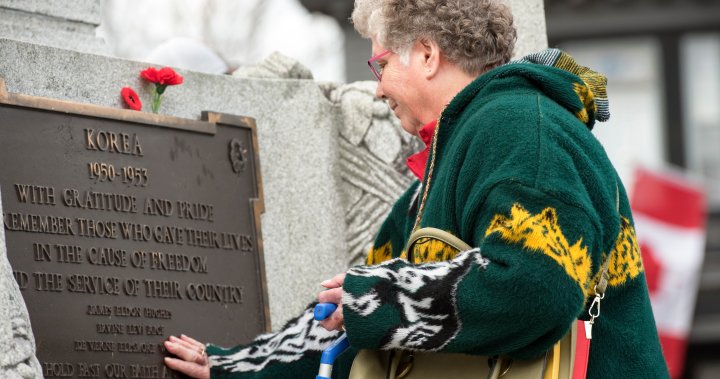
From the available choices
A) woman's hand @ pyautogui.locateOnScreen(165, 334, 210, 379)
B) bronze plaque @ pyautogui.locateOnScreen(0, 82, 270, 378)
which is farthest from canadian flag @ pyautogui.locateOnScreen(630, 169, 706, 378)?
woman's hand @ pyautogui.locateOnScreen(165, 334, 210, 379)

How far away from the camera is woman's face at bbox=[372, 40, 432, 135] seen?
13.5ft

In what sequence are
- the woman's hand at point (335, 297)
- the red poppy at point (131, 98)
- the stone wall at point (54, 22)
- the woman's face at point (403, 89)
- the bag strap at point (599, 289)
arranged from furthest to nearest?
the stone wall at point (54, 22) → the red poppy at point (131, 98) → the woman's face at point (403, 89) → the woman's hand at point (335, 297) → the bag strap at point (599, 289)

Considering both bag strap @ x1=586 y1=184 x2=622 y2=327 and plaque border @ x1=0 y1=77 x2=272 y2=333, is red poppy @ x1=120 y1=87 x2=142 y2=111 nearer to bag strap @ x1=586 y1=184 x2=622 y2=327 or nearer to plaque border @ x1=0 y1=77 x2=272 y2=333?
plaque border @ x1=0 y1=77 x2=272 y2=333

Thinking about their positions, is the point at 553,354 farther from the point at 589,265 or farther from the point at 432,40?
the point at 432,40

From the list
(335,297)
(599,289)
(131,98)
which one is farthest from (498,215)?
(131,98)

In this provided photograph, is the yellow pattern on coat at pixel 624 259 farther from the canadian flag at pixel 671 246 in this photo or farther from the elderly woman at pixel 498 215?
the canadian flag at pixel 671 246

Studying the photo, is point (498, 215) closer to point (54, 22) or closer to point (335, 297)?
point (335, 297)

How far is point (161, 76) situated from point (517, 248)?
2.06 metres

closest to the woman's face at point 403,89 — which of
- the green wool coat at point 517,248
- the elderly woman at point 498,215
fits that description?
the elderly woman at point 498,215

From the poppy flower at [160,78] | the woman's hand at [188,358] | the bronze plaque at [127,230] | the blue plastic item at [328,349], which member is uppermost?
the poppy flower at [160,78]

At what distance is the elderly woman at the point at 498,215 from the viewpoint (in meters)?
3.45

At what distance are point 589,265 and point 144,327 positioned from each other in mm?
1845

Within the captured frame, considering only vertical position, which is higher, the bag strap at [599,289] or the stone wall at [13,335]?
the stone wall at [13,335]

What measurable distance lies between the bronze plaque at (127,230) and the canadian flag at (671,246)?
9626 mm
